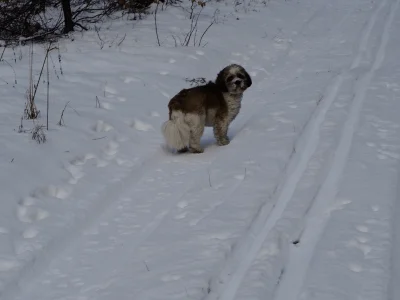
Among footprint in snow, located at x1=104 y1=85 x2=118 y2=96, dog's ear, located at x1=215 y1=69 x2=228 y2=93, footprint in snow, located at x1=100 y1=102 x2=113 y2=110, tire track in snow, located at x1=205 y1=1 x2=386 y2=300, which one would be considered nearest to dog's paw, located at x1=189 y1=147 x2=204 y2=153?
dog's ear, located at x1=215 y1=69 x2=228 y2=93

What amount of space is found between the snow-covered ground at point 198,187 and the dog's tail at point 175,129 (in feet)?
0.83

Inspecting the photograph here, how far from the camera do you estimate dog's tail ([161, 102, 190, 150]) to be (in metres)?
6.90

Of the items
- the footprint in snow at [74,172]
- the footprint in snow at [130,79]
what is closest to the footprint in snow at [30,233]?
the footprint in snow at [74,172]

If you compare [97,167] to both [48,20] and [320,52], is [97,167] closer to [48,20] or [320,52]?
[320,52]

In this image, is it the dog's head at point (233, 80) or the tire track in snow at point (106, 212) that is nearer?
the tire track in snow at point (106, 212)

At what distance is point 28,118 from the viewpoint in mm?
7359

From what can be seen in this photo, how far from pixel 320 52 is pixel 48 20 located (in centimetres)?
660

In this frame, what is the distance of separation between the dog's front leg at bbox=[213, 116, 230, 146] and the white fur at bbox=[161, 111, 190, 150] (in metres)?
0.54

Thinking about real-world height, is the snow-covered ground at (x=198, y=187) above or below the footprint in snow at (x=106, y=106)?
below

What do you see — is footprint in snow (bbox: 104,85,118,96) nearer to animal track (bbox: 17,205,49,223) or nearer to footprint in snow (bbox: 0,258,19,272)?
animal track (bbox: 17,205,49,223)

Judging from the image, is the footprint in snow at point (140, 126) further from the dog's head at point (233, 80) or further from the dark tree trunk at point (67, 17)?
the dark tree trunk at point (67, 17)

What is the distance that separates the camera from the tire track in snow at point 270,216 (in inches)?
169

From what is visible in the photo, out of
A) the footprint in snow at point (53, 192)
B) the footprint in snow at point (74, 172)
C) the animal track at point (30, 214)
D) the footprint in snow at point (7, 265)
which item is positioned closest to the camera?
the footprint in snow at point (7, 265)

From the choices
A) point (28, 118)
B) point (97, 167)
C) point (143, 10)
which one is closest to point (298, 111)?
point (97, 167)
